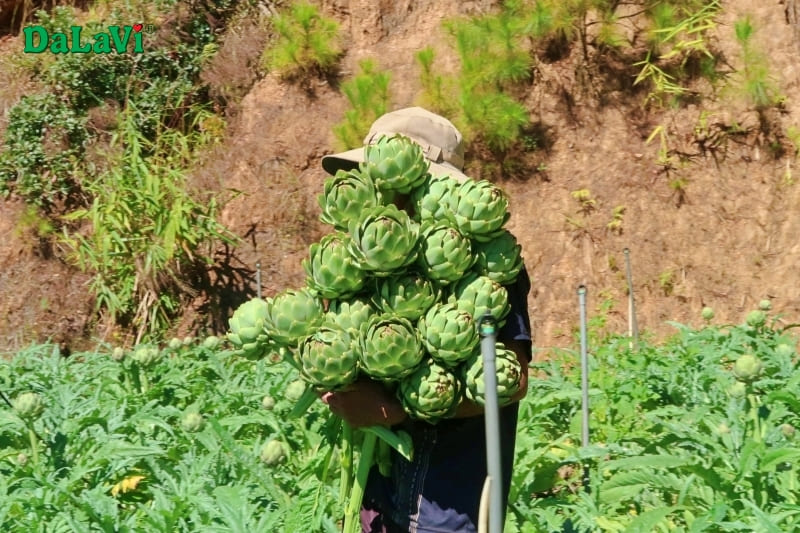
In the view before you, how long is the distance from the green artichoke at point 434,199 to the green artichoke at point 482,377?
25cm

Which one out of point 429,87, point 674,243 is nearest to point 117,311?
point 429,87

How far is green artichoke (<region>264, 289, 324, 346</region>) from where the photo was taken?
1.53m

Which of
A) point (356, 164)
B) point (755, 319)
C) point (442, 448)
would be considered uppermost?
point (755, 319)

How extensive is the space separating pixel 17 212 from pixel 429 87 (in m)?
3.64

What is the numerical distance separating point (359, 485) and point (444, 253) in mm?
531

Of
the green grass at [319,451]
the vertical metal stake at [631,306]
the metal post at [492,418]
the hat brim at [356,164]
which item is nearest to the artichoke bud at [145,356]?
the green grass at [319,451]

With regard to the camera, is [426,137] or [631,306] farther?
[631,306]

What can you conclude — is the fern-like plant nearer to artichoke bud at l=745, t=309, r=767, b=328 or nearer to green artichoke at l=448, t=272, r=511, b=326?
artichoke bud at l=745, t=309, r=767, b=328

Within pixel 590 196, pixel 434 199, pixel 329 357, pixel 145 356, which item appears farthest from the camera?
pixel 590 196

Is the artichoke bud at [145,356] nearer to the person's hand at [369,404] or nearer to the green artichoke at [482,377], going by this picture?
the person's hand at [369,404]

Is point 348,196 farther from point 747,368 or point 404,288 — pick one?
point 747,368

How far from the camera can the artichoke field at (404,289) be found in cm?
145

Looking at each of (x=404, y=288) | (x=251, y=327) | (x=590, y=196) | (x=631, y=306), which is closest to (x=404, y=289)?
(x=404, y=288)

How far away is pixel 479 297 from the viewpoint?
1498 millimetres
